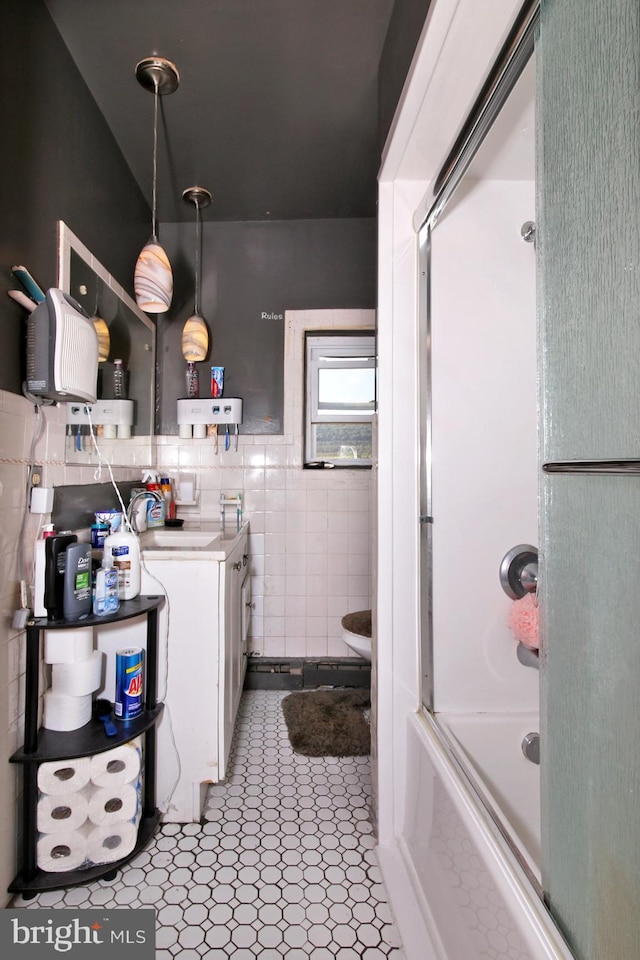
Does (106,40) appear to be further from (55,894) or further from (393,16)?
(55,894)

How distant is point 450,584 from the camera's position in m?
1.53

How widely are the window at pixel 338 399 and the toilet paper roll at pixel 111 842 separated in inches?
76.6

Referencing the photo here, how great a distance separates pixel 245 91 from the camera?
184 centimetres

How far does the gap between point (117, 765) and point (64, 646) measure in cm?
42

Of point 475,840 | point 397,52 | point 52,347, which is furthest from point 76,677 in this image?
point 397,52

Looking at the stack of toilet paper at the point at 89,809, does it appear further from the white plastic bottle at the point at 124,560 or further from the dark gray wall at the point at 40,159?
the dark gray wall at the point at 40,159

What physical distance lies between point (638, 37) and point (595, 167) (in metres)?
0.12

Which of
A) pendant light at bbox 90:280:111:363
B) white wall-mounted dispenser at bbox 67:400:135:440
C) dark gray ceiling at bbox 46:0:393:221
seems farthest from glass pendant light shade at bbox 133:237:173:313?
dark gray ceiling at bbox 46:0:393:221

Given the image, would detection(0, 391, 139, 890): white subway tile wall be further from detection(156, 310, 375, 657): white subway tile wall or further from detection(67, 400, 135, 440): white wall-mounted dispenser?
detection(156, 310, 375, 657): white subway tile wall

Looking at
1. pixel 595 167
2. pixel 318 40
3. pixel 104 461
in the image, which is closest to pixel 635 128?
pixel 595 167

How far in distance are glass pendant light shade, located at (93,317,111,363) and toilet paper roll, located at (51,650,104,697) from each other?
3.90 feet

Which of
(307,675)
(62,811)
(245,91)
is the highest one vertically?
(245,91)

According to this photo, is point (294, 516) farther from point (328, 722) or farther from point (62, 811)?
point (62, 811)

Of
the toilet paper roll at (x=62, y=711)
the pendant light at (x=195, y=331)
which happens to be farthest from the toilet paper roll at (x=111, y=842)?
the pendant light at (x=195, y=331)
